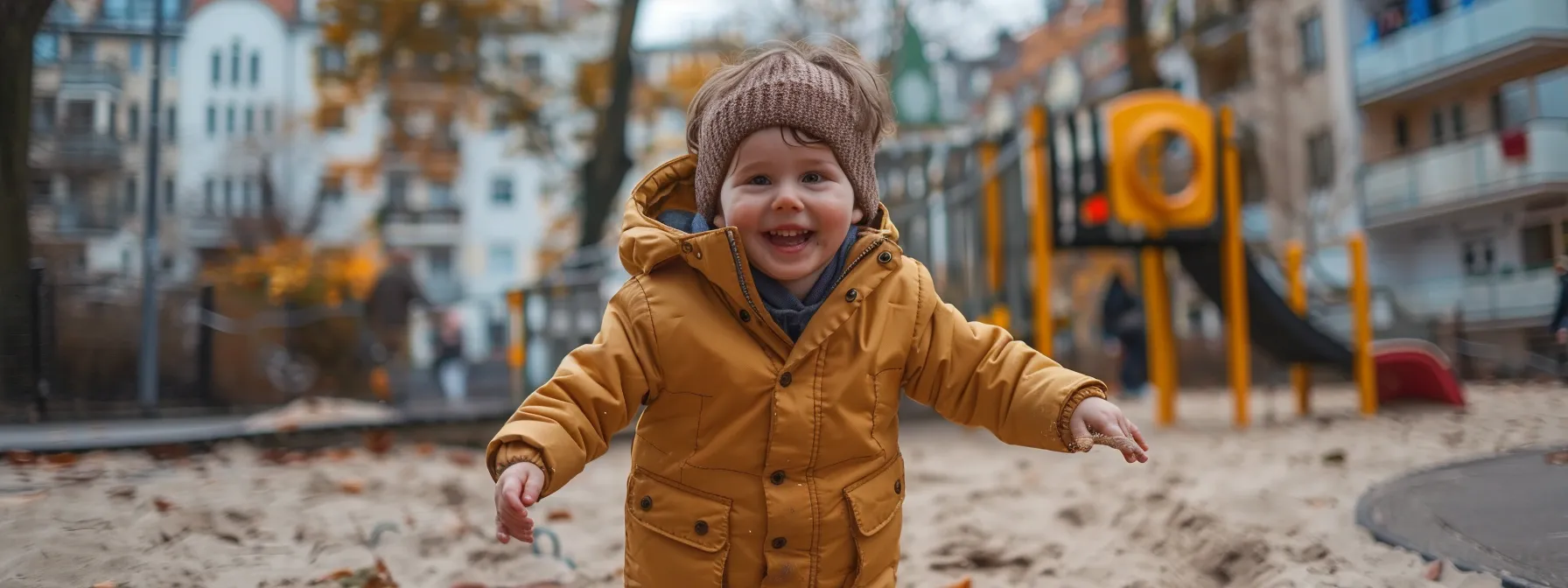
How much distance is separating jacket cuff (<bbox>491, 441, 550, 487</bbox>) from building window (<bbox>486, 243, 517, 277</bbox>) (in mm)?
28425

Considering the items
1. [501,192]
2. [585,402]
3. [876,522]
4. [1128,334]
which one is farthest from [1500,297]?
[501,192]

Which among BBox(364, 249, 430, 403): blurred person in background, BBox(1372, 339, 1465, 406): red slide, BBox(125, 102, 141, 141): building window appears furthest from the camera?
BBox(364, 249, 430, 403): blurred person in background

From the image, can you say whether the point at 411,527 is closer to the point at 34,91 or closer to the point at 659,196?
the point at 659,196

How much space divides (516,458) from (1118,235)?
5367mm

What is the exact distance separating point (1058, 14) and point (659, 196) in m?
16.2

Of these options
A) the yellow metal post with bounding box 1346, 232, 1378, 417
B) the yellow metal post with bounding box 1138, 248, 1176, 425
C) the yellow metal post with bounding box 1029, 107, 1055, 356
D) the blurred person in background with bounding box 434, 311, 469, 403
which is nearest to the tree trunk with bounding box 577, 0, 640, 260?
the blurred person in background with bounding box 434, 311, 469, 403

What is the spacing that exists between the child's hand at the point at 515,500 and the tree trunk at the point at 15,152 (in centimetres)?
301

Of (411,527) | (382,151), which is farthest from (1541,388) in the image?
(382,151)

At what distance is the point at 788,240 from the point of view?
6.18 feet

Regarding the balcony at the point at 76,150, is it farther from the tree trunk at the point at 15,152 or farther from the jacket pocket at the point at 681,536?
the jacket pocket at the point at 681,536

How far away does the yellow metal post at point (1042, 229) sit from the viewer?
6.33 metres

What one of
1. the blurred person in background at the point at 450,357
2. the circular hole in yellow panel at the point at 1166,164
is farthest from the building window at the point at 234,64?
the circular hole in yellow panel at the point at 1166,164

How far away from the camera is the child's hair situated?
1.98m

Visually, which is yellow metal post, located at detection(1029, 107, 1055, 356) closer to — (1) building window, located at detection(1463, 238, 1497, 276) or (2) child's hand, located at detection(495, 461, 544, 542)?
(1) building window, located at detection(1463, 238, 1497, 276)
